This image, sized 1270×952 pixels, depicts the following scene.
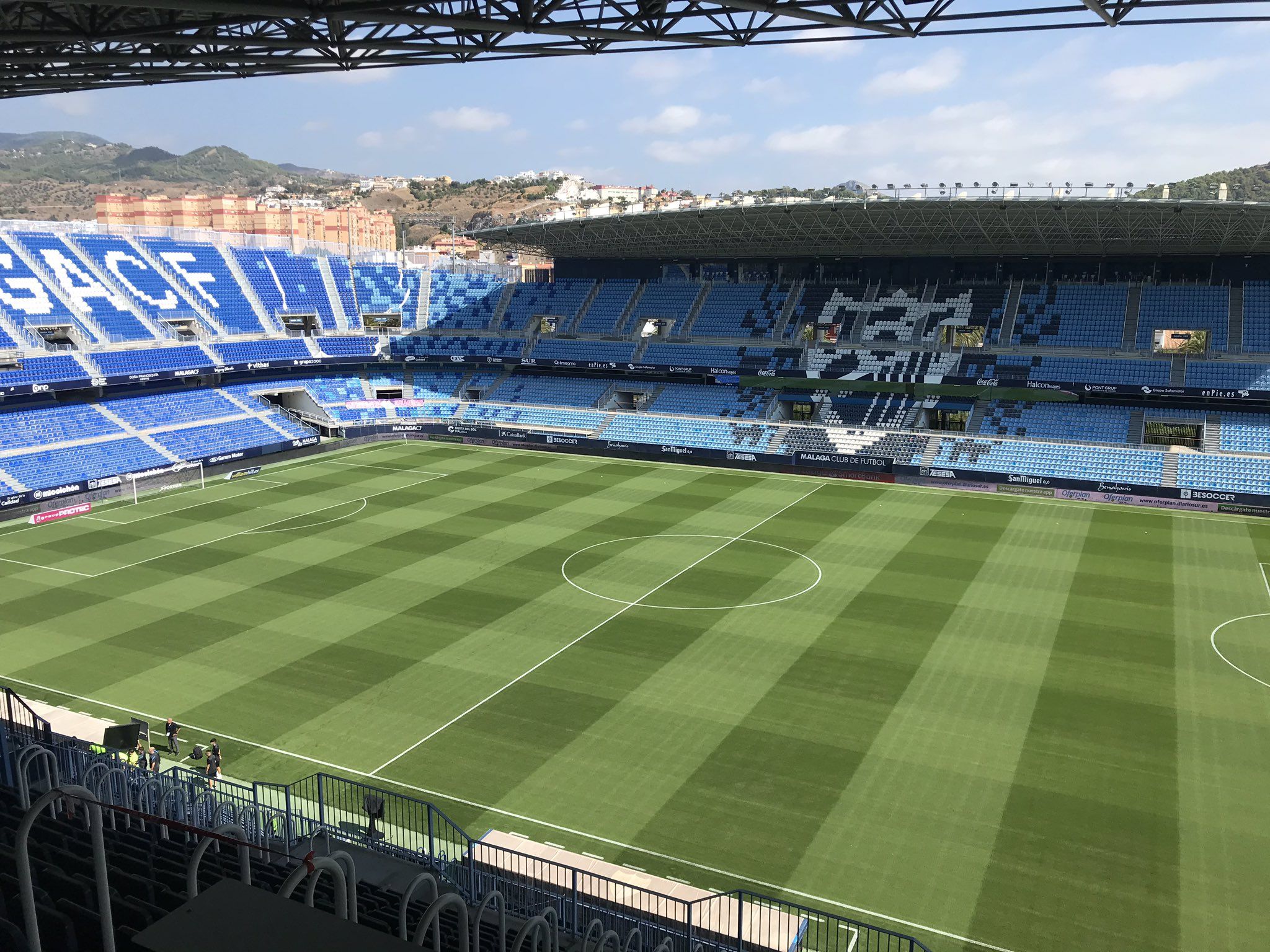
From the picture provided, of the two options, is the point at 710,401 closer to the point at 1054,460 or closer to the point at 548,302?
the point at 548,302

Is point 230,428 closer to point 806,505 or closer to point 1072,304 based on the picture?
point 806,505

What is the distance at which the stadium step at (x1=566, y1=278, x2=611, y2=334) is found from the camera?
64000 millimetres

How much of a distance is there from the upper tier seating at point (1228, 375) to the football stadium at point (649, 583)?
340 mm

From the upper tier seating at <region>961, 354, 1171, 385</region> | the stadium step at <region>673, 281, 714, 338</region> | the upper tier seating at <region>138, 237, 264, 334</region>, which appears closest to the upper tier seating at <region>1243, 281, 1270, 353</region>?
the upper tier seating at <region>961, 354, 1171, 385</region>

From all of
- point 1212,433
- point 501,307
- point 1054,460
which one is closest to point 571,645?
point 1054,460

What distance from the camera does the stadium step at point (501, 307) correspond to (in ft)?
217

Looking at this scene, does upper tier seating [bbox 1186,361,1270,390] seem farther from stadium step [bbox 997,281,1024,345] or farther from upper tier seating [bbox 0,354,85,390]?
upper tier seating [bbox 0,354,85,390]

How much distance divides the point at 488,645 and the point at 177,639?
8.49 metres

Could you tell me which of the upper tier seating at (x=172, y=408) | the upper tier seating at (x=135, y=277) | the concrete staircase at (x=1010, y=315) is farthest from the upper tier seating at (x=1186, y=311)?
the upper tier seating at (x=135, y=277)

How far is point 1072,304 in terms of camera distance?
51.9 metres

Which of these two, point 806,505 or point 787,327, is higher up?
point 787,327

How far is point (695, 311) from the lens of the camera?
61.5 metres

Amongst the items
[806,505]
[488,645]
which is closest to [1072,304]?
[806,505]

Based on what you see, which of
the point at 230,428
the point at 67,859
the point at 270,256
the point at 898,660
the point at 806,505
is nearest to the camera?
the point at 67,859
